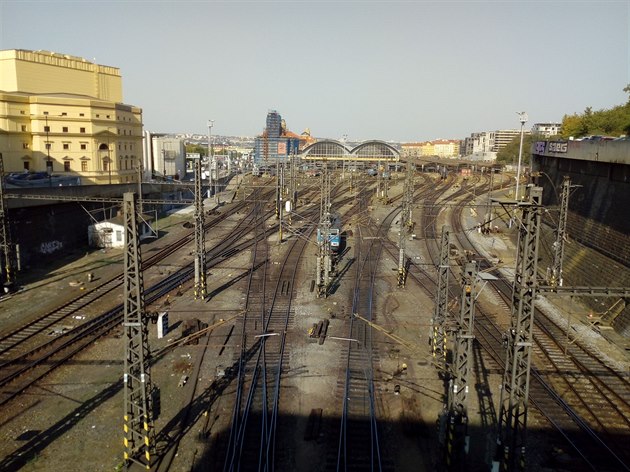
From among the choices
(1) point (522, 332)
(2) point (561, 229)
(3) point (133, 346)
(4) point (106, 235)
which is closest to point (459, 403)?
(1) point (522, 332)

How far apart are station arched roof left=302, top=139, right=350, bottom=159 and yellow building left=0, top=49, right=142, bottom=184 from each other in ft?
218

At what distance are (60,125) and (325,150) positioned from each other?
78565 millimetres

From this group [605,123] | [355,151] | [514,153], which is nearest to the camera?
[605,123]

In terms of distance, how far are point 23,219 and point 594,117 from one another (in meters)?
58.3

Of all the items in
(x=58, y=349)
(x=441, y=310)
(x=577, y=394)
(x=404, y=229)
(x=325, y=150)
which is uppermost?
(x=325, y=150)

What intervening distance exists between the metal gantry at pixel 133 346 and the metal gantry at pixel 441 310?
8.99 meters

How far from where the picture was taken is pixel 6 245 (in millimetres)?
24500

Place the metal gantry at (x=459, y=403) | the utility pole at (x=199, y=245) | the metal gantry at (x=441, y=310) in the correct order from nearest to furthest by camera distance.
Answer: the metal gantry at (x=459, y=403) < the metal gantry at (x=441, y=310) < the utility pole at (x=199, y=245)

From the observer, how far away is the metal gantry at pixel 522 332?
35.8 feet

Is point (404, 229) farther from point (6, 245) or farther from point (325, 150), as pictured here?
point (325, 150)

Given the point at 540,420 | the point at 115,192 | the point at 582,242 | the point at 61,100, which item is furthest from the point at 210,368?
the point at 61,100

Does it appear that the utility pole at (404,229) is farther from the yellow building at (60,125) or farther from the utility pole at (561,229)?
the yellow building at (60,125)

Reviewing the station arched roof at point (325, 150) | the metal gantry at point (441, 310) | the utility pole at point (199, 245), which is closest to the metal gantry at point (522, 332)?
the metal gantry at point (441, 310)

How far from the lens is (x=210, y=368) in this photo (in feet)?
55.4
